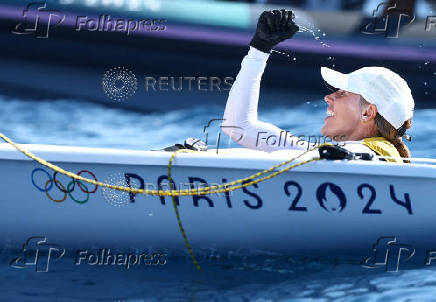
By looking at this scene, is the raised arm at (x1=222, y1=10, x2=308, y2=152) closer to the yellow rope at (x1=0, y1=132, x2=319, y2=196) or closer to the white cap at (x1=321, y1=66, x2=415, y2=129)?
the yellow rope at (x1=0, y1=132, x2=319, y2=196)

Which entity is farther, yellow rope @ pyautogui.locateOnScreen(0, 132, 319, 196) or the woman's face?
the woman's face

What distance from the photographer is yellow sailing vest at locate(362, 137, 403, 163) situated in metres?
4.60

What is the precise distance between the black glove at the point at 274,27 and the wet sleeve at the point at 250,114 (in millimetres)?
66

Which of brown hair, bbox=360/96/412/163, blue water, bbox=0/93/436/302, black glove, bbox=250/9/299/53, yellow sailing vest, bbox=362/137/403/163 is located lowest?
blue water, bbox=0/93/436/302

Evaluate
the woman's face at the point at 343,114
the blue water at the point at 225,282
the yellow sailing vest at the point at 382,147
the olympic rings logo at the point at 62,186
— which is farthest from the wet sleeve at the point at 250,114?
the olympic rings logo at the point at 62,186

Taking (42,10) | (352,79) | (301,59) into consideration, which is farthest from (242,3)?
(352,79)

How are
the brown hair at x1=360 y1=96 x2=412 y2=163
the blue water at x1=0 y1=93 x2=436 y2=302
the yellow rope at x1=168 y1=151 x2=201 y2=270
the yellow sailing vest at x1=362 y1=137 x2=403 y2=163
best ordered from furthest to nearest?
the brown hair at x1=360 y1=96 x2=412 y2=163
the yellow sailing vest at x1=362 y1=137 x2=403 y2=163
the yellow rope at x1=168 y1=151 x2=201 y2=270
the blue water at x1=0 y1=93 x2=436 y2=302

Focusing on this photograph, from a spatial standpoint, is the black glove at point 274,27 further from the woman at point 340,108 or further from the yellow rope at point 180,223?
the yellow rope at point 180,223

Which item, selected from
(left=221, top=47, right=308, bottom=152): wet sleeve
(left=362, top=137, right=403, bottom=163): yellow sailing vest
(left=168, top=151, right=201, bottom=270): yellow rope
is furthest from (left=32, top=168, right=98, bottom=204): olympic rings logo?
(left=362, top=137, right=403, bottom=163): yellow sailing vest

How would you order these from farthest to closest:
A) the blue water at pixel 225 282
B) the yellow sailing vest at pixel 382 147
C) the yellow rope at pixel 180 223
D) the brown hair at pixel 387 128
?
the brown hair at pixel 387 128, the yellow sailing vest at pixel 382 147, the yellow rope at pixel 180 223, the blue water at pixel 225 282

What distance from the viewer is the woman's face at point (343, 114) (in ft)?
15.5

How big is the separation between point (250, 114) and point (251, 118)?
0.08 ft

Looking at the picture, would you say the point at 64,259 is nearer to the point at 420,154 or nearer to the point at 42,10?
the point at 420,154

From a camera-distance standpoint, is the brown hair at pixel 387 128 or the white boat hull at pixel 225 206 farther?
the brown hair at pixel 387 128
